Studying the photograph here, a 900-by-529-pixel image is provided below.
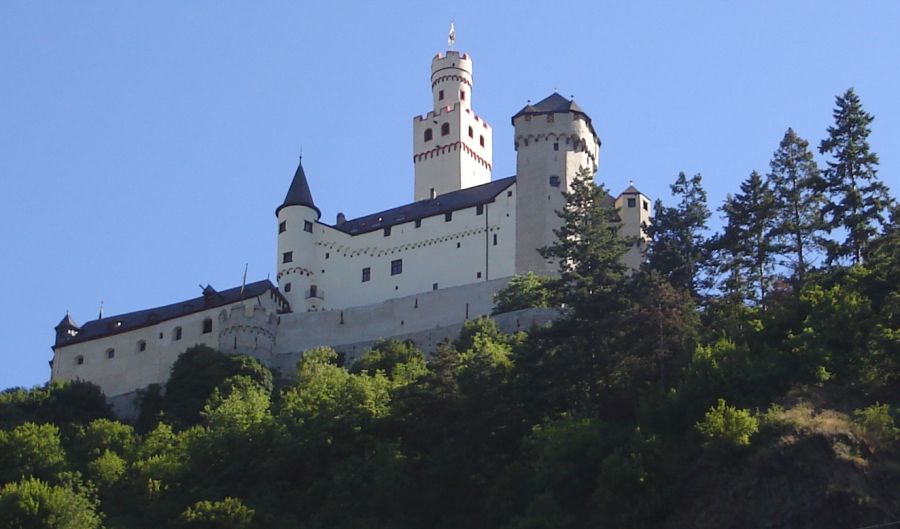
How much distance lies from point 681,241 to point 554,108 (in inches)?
708

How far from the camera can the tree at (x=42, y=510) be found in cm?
4766

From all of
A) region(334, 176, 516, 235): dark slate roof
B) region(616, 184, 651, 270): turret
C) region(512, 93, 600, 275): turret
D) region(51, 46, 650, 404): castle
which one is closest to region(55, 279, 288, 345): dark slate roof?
region(51, 46, 650, 404): castle

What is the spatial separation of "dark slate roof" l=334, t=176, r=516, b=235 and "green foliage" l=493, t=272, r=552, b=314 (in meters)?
6.97

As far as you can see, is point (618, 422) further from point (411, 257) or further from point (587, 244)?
point (411, 257)

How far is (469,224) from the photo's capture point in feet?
246

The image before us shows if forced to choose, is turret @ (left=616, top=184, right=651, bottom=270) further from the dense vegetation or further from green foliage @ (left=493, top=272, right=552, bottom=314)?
the dense vegetation

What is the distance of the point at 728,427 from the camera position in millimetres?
40406

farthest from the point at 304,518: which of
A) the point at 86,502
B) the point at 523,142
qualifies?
the point at 523,142

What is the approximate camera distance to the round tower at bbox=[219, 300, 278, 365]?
71.6 m

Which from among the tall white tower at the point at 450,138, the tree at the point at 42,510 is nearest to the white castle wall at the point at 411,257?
the tall white tower at the point at 450,138

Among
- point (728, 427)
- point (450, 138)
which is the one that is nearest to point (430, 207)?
point (450, 138)

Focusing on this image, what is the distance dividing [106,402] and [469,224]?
18.4 metres

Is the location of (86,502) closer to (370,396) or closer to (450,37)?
(370,396)

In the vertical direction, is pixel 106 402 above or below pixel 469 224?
below
